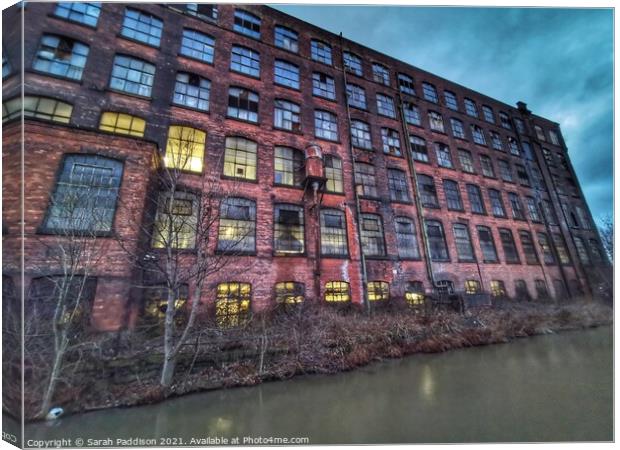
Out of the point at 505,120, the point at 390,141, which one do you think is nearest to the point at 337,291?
the point at 390,141

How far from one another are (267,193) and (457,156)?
38.7 ft

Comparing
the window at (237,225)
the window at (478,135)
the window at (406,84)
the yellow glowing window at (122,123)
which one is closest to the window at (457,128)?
the window at (478,135)

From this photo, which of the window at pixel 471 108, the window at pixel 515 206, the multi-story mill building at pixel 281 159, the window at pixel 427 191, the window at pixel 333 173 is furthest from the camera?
the window at pixel 471 108

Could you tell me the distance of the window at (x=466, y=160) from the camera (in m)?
14.3

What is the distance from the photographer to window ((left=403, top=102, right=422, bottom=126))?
45.5 feet

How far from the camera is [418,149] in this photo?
13.4 m

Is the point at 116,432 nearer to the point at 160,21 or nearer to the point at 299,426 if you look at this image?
the point at 299,426

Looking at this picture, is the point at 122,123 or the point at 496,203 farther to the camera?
the point at 496,203

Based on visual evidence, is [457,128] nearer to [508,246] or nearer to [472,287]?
[508,246]

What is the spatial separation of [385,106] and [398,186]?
16.3ft

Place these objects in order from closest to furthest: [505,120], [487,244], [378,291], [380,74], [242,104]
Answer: [378,291], [242,104], [487,244], [380,74], [505,120]

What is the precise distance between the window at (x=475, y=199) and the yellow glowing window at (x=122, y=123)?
609 inches

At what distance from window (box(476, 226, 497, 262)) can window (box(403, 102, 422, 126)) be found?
22.4ft

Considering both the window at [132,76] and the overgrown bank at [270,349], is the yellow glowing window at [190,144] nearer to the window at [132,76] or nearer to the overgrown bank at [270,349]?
the window at [132,76]
